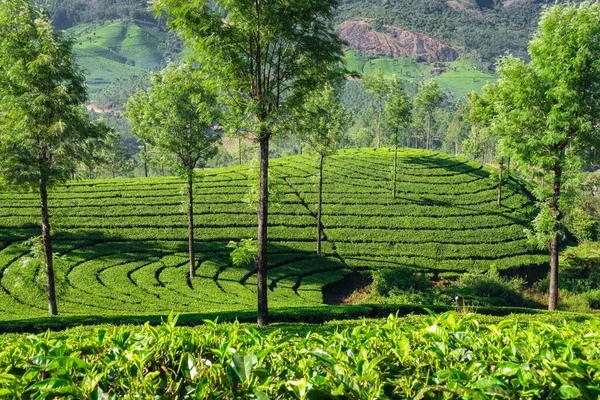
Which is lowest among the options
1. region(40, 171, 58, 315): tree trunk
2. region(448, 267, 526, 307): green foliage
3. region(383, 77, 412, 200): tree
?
region(448, 267, 526, 307): green foliage

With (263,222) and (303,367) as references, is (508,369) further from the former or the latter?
(263,222)

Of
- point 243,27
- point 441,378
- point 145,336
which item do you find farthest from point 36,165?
point 441,378

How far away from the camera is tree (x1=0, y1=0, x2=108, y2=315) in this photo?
1439 cm

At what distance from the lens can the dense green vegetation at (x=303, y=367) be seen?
2119 millimetres

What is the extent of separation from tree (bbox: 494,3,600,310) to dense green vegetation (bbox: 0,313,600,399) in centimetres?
1573

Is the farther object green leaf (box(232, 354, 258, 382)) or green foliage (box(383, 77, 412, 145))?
green foliage (box(383, 77, 412, 145))

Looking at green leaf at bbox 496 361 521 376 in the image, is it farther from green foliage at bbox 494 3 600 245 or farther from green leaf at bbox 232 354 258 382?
green foliage at bbox 494 3 600 245

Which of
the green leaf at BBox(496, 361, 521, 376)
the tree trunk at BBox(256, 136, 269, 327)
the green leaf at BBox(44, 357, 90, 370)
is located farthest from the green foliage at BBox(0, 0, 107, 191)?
the green leaf at BBox(496, 361, 521, 376)

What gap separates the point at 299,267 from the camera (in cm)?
2862

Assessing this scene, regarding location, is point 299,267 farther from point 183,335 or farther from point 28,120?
point 183,335

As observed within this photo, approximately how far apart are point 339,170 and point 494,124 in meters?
28.8

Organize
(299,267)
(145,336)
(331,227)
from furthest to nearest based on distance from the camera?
(331,227) < (299,267) < (145,336)

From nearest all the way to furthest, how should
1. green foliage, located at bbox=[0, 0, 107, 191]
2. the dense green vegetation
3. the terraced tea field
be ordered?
the dense green vegetation
green foliage, located at bbox=[0, 0, 107, 191]
the terraced tea field

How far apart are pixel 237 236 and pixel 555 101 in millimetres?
22708
